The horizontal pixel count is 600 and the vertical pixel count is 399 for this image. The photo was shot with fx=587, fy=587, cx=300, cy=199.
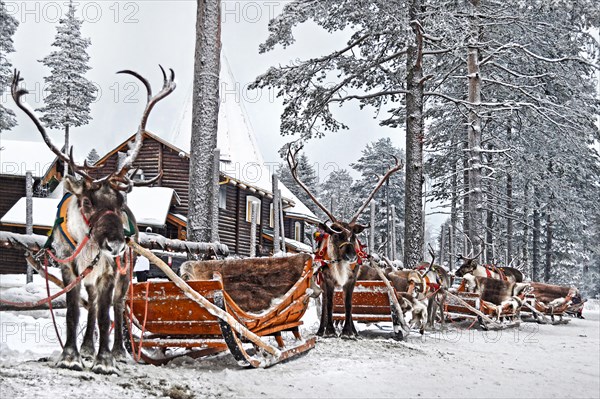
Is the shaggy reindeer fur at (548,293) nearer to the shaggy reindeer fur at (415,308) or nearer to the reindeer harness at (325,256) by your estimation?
the shaggy reindeer fur at (415,308)

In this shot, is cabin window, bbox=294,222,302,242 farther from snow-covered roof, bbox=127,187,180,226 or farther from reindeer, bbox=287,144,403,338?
reindeer, bbox=287,144,403,338

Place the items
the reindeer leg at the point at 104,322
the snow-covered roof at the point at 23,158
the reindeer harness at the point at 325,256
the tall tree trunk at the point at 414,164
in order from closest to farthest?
the reindeer leg at the point at 104,322 → the reindeer harness at the point at 325,256 → the tall tree trunk at the point at 414,164 → the snow-covered roof at the point at 23,158

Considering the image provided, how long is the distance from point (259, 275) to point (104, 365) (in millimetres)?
2713

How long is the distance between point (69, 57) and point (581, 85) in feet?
111

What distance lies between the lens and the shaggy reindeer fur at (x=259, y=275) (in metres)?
7.17

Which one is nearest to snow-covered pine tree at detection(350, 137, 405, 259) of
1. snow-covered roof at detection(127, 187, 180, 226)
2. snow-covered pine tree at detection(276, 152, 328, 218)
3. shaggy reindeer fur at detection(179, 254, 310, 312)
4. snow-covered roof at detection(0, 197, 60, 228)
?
snow-covered pine tree at detection(276, 152, 328, 218)

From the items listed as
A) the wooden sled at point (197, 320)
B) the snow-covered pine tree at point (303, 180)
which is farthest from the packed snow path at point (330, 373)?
the snow-covered pine tree at point (303, 180)

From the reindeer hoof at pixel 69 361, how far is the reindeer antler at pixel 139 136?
1.39 metres

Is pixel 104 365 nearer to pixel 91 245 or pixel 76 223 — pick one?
pixel 91 245

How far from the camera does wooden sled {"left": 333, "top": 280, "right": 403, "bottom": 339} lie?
30.5 ft

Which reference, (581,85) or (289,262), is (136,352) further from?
(581,85)

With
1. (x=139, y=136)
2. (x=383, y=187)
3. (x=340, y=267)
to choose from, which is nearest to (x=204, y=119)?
(x=340, y=267)

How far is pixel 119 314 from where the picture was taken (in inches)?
222

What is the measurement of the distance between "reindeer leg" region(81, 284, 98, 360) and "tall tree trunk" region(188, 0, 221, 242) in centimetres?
488
